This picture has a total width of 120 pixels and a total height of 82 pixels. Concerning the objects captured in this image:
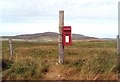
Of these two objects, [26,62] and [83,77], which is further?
[26,62]

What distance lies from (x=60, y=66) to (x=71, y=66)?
1.27 ft

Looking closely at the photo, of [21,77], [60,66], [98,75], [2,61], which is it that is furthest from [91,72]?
[2,61]

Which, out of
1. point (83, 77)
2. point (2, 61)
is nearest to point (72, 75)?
point (83, 77)

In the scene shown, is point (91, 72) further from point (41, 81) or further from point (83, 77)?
point (41, 81)

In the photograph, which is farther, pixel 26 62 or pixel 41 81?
pixel 26 62

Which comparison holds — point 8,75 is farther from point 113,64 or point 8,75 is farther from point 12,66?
point 113,64

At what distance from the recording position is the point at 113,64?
12188 millimetres

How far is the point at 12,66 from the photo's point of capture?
12.3m

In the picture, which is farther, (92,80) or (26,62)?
(26,62)

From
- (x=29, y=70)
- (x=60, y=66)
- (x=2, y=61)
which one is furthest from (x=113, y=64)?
(x=2, y=61)

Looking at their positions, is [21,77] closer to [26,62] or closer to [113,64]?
[26,62]

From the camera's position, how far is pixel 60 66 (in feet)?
41.3

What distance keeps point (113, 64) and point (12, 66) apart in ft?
9.80

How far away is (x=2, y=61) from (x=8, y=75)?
87 centimetres
